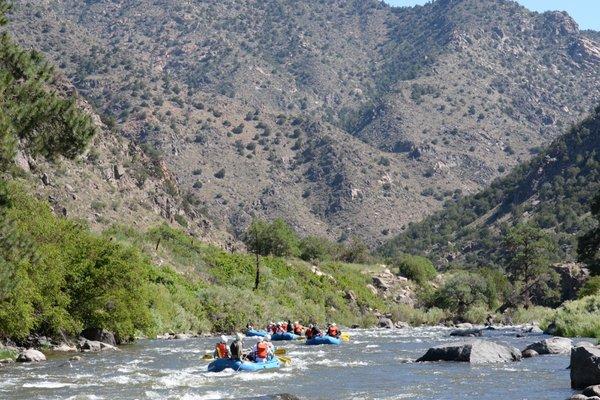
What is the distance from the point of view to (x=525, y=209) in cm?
14162

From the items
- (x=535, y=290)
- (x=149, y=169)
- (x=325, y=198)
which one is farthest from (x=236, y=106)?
(x=535, y=290)

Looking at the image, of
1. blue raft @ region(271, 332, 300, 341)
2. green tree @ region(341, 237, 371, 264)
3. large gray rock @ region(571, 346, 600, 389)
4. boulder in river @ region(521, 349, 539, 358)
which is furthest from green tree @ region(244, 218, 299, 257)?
large gray rock @ region(571, 346, 600, 389)

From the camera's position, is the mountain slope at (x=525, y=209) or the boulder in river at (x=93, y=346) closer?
the boulder in river at (x=93, y=346)

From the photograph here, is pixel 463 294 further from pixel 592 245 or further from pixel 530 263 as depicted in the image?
pixel 592 245

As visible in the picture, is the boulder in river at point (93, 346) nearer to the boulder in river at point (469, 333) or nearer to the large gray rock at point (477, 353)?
the large gray rock at point (477, 353)

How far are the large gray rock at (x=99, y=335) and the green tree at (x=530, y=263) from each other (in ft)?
200

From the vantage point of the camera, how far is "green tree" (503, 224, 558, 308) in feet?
320

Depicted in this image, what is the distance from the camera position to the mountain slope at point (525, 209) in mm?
130875

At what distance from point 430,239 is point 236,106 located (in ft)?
200

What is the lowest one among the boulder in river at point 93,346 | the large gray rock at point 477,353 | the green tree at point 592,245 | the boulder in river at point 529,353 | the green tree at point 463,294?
the green tree at point 463,294

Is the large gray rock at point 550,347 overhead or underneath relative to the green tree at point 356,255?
underneath

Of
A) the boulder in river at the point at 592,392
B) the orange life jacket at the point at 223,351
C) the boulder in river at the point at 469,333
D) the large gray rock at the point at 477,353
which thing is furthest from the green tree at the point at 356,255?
the boulder in river at the point at 592,392

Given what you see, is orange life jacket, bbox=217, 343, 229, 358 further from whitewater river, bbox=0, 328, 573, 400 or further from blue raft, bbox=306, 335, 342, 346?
blue raft, bbox=306, 335, 342, 346

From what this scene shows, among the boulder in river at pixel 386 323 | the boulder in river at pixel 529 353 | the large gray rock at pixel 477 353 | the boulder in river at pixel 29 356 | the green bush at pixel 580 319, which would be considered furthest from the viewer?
the boulder in river at pixel 386 323
